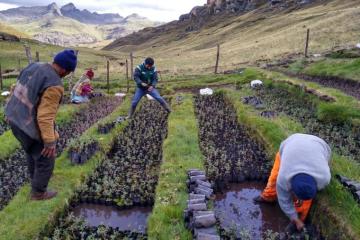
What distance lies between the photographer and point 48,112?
22.3 feet

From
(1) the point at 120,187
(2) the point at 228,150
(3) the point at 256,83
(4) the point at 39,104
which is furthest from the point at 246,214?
(3) the point at 256,83

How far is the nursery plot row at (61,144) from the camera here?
8.59 metres

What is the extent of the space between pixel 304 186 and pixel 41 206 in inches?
189

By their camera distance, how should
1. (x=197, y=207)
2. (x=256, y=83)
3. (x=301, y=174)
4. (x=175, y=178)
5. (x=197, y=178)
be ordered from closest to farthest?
(x=301, y=174) → (x=197, y=207) → (x=197, y=178) → (x=175, y=178) → (x=256, y=83)

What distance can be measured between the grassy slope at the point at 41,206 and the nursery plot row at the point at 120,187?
214 millimetres

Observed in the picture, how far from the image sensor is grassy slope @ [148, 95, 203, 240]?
6.56 meters

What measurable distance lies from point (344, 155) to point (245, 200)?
3105 millimetres

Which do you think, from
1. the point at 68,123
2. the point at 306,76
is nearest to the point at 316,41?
the point at 306,76

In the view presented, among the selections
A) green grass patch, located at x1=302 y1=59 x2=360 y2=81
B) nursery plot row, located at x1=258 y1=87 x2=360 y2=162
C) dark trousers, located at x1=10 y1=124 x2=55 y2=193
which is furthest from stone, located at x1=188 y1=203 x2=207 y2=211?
green grass patch, located at x1=302 y1=59 x2=360 y2=81

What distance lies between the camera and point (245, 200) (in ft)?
27.6

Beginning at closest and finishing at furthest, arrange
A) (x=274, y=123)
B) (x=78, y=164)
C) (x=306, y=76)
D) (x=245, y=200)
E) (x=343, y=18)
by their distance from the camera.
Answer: (x=245, y=200) < (x=78, y=164) < (x=274, y=123) < (x=306, y=76) < (x=343, y=18)

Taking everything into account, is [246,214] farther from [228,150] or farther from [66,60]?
[66,60]

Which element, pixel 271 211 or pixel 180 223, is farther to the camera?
pixel 271 211

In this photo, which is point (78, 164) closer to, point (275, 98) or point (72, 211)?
point (72, 211)
